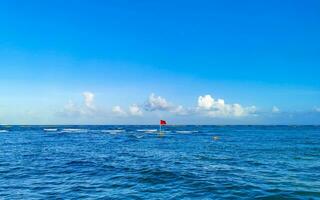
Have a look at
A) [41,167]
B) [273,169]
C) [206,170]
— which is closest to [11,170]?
[41,167]

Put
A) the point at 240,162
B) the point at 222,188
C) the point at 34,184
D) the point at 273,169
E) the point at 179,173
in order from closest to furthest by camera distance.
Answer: the point at 222,188, the point at 34,184, the point at 179,173, the point at 273,169, the point at 240,162

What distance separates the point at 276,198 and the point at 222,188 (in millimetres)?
3480

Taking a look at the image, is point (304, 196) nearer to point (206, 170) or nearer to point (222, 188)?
point (222, 188)

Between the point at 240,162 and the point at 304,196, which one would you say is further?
the point at 240,162

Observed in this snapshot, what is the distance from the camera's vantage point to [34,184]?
21.8 metres

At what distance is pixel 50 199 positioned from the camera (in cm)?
1772

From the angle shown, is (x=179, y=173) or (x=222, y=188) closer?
(x=222, y=188)

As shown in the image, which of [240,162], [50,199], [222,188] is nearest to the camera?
[50,199]

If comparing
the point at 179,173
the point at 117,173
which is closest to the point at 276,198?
the point at 179,173

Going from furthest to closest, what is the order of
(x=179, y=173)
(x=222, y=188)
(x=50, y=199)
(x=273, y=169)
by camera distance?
(x=273, y=169) < (x=179, y=173) < (x=222, y=188) < (x=50, y=199)

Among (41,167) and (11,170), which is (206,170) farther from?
(11,170)

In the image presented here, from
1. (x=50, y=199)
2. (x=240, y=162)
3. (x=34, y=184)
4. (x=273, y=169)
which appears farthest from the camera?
(x=240, y=162)

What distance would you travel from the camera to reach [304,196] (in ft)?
59.5

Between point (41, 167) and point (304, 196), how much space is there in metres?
22.5
